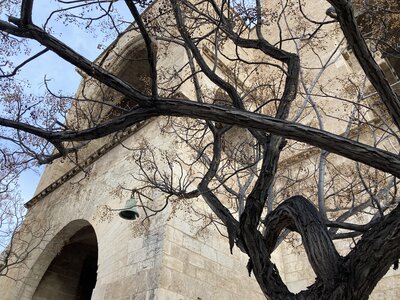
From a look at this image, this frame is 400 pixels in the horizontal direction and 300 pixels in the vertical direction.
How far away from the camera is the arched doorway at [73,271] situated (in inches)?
328

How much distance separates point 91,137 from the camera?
2.73 m

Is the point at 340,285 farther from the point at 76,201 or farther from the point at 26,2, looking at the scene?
the point at 76,201

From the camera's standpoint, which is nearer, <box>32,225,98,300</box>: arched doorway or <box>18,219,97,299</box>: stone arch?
<box>18,219,97,299</box>: stone arch

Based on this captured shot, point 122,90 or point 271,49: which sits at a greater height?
point 271,49

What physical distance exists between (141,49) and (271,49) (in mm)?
8489

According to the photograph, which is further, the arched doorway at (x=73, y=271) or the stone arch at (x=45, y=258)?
the arched doorway at (x=73, y=271)

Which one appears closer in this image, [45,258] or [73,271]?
[45,258]

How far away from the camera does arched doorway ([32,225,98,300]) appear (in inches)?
328

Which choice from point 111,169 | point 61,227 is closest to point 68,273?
point 61,227

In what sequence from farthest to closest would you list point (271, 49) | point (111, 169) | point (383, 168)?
point (111, 169), point (271, 49), point (383, 168)

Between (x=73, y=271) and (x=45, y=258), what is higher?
(x=73, y=271)

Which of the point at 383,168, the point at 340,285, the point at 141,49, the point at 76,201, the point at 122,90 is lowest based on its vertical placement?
the point at 340,285

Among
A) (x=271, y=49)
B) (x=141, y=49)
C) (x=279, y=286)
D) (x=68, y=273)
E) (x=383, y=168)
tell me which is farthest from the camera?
(x=141, y=49)

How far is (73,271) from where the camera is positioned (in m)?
9.16
